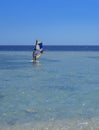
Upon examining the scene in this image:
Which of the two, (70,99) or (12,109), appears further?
(70,99)

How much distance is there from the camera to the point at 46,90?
1530cm

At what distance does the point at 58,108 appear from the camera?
11086 mm

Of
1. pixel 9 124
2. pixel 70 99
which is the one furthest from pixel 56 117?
pixel 70 99

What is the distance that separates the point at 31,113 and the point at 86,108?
7.13ft

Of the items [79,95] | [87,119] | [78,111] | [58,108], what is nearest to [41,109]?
[58,108]

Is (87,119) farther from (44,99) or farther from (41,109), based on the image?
(44,99)

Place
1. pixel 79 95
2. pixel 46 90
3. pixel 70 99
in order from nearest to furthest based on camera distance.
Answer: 1. pixel 70 99
2. pixel 79 95
3. pixel 46 90

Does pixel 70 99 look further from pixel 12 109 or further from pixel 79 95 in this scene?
pixel 12 109

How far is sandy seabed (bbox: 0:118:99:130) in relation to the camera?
862 centimetres

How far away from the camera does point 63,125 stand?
29.2 ft

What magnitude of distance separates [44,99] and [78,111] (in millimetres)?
2530

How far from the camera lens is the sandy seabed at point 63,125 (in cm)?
862

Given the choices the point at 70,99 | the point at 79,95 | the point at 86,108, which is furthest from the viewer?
the point at 79,95

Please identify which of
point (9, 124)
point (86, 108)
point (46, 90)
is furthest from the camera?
point (46, 90)
